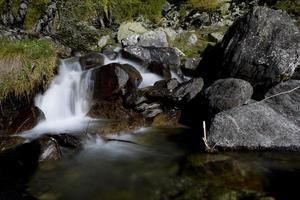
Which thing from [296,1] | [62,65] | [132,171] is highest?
[296,1]

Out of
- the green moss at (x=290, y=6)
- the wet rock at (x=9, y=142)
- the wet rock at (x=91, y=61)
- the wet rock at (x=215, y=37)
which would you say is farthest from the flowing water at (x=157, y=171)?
the green moss at (x=290, y=6)

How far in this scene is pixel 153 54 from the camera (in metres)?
13.8

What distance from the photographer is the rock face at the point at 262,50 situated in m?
10.5

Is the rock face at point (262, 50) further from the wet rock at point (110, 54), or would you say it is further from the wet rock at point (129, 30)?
the wet rock at point (129, 30)

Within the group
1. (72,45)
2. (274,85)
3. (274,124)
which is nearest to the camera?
(274,124)

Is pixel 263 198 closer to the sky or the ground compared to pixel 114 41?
closer to the ground

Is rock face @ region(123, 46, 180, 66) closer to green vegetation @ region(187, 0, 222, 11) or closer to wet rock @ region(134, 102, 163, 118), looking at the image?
wet rock @ region(134, 102, 163, 118)

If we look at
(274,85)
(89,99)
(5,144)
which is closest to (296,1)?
(274,85)

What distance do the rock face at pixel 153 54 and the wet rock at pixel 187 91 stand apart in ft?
8.37

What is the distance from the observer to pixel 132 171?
7648 millimetres

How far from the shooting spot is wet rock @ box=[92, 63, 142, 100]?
1084 centimetres

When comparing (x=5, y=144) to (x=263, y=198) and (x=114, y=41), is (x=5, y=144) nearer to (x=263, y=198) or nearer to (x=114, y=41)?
(x=263, y=198)

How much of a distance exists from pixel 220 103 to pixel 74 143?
3943 millimetres

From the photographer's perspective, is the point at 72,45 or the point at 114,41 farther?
the point at 114,41
